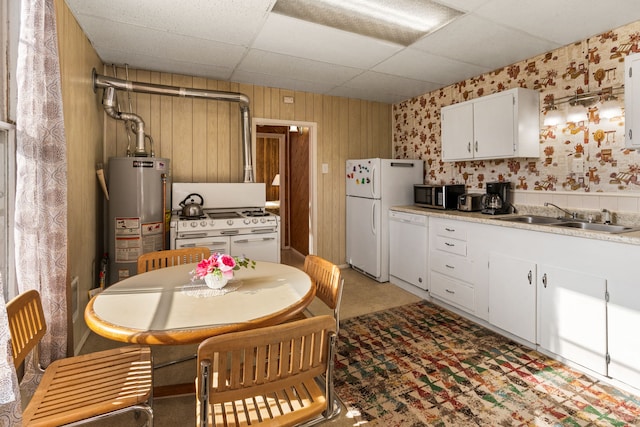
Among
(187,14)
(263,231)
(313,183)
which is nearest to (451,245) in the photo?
(263,231)

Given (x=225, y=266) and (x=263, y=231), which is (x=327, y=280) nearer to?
(x=225, y=266)

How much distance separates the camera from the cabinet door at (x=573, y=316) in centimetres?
219

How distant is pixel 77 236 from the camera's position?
2549 millimetres

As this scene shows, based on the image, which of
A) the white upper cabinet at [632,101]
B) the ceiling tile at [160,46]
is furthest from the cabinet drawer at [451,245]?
the ceiling tile at [160,46]

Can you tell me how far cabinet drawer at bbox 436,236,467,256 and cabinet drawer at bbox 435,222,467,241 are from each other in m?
0.04

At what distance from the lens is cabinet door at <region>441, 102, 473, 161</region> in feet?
11.9

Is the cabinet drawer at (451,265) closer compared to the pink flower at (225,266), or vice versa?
the pink flower at (225,266)

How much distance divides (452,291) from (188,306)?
8.52 feet

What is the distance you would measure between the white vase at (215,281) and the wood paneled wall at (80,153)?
888mm

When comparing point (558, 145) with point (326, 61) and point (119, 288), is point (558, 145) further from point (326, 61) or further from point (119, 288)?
point (119, 288)

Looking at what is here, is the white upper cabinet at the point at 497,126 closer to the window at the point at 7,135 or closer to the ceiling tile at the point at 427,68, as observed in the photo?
the ceiling tile at the point at 427,68

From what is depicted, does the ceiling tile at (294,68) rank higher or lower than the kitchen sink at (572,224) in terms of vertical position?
higher

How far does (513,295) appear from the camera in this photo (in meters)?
2.71

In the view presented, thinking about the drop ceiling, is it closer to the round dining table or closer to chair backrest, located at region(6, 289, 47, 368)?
the round dining table
